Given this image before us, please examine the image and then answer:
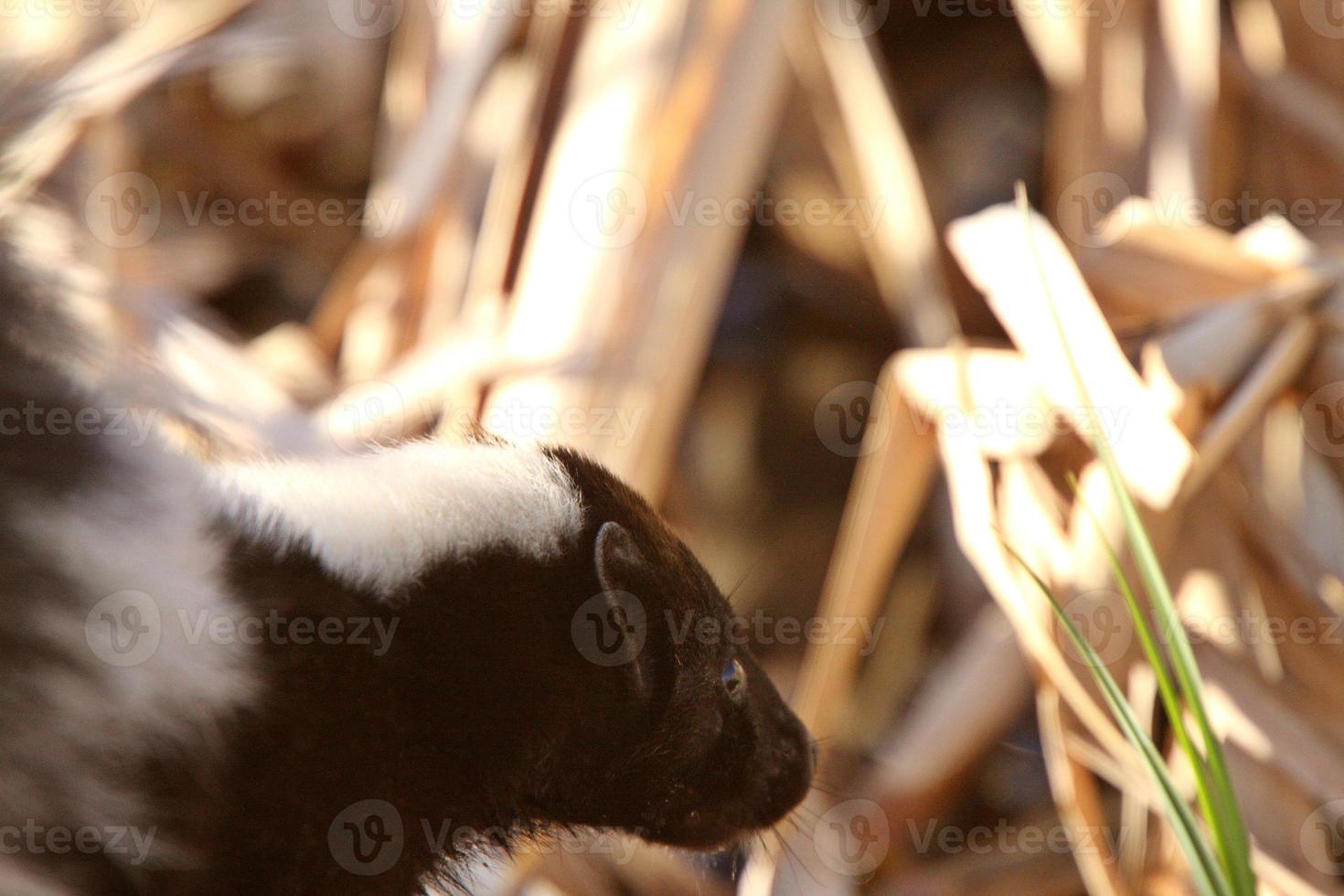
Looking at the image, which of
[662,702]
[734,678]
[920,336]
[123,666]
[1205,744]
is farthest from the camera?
[920,336]

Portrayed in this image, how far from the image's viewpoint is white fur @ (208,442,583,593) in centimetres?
104

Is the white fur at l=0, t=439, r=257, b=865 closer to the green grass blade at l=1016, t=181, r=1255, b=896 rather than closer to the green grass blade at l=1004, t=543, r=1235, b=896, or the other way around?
the green grass blade at l=1004, t=543, r=1235, b=896

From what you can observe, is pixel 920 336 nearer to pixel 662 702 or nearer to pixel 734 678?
pixel 734 678

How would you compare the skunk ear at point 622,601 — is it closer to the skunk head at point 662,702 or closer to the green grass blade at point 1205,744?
the skunk head at point 662,702

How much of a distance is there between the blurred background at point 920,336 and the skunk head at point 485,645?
0.84ft

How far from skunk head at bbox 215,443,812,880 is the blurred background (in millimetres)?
256

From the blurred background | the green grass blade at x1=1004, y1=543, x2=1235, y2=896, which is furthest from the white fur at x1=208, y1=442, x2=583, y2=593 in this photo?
the green grass blade at x1=1004, y1=543, x2=1235, y2=896

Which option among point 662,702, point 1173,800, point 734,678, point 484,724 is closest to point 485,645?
point 484,724

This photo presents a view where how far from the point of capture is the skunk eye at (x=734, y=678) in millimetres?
1332

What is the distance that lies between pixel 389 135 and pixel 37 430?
191cm

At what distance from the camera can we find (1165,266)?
1.80m

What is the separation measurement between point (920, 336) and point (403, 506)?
153cm

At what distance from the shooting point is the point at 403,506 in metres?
1.11

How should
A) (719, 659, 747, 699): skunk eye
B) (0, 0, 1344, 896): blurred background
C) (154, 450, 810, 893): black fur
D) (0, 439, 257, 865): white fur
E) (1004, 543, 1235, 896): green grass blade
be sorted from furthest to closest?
(0, 0, 1344, 896): blurred background, (719, 659, 747, 699): skunk eye, (1004, 543, 1235, 896): green grass blade, (154, 450, 810, 893): black fur, (0, 439, 257, 865): white fur
